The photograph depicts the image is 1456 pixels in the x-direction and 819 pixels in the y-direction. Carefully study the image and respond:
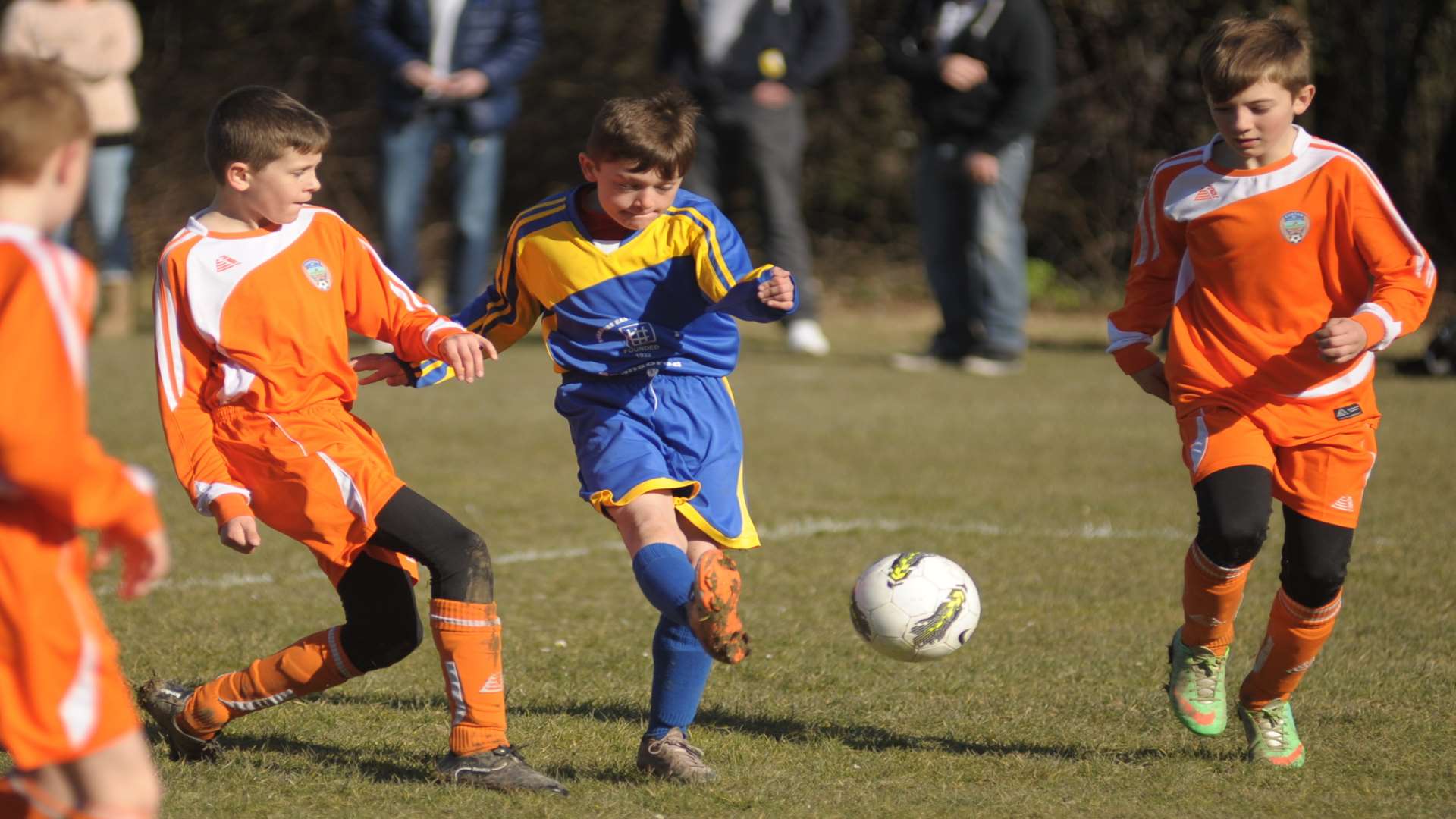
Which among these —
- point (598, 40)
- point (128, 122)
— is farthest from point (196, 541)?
point (598, 40)

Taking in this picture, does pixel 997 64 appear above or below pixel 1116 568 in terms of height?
above

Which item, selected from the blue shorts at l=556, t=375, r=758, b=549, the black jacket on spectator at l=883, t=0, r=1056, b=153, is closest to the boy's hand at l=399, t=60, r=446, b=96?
the black jacket on spectator at l=883, t=0, r=1056, b=153

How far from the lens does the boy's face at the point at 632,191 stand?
152 inches

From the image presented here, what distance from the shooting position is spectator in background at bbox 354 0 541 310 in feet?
36.5

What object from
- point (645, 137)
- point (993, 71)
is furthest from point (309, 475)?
point (993, 71)

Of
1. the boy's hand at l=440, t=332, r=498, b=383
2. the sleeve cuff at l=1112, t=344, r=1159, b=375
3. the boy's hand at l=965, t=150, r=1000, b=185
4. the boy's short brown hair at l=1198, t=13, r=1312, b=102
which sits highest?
the boy's short brown hair at l=1198, t=13, r=1312, b=102

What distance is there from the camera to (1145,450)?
8.33m

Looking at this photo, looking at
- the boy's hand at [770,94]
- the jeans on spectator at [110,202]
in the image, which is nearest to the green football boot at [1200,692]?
Answer: the boy's hand at [770,94]

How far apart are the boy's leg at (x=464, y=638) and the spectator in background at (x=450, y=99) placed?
7.62 metres

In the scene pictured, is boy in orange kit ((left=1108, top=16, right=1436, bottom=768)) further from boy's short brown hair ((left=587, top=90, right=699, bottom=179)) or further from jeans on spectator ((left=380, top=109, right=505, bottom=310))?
jeans on spectator ((left=380, top=109, right=505, bottom=310))

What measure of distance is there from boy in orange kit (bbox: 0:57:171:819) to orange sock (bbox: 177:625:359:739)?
51.3 inches

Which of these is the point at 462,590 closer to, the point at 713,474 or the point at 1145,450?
the point at 713,474

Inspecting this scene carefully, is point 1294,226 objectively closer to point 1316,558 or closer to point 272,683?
point 1316,558

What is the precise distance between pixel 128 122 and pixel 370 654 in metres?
8.30
